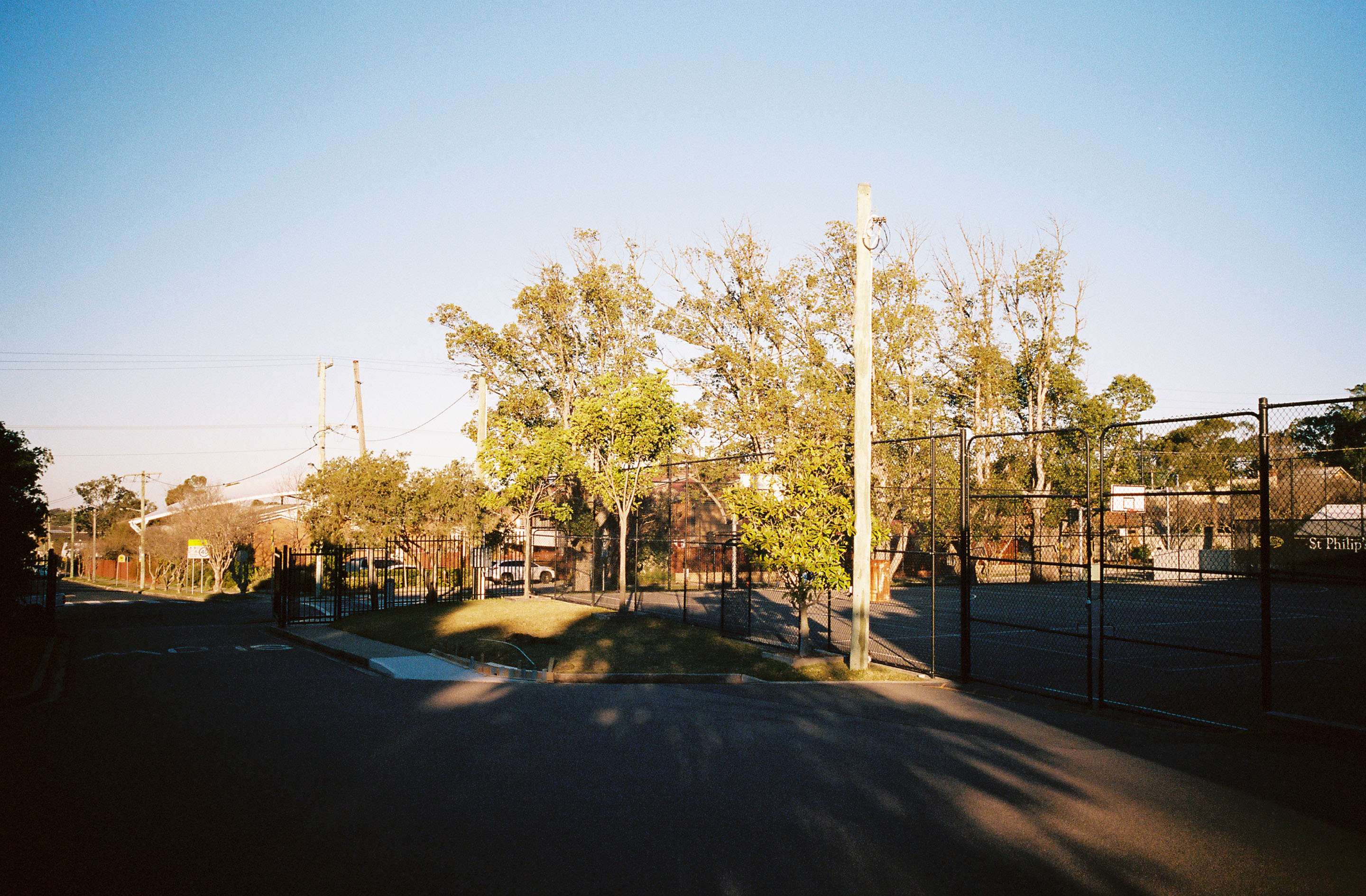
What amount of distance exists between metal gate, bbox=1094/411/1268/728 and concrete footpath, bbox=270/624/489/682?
9.84 m

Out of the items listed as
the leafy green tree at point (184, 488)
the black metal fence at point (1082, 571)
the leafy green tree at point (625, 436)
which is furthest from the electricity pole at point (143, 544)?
the leafy green tree at point (625, 436)

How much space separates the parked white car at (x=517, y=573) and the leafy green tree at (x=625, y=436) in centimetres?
Answer: 1777

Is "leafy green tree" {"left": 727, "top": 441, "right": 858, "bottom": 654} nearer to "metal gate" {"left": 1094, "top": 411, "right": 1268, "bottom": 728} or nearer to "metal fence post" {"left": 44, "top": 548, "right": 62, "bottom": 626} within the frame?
"metal gate" {"left": 1094, "top": 411, "right": 1268, "bottom": 728}

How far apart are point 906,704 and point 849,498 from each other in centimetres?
446

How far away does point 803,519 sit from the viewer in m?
14.5

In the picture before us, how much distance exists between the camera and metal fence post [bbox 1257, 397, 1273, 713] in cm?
922

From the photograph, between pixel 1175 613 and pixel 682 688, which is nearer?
pixel 682 688

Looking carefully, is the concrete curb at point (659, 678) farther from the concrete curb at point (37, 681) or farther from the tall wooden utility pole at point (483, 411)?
the tall wooden utility pole at point (483, 411)

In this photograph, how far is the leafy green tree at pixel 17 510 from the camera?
1766cm

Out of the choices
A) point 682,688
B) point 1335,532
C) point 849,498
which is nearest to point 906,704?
point 682,688

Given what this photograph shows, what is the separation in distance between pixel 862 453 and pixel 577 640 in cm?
729

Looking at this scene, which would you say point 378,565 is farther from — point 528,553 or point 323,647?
point 323,647

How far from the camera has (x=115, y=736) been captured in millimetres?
9711

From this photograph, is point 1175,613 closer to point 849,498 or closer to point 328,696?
point 849,498
